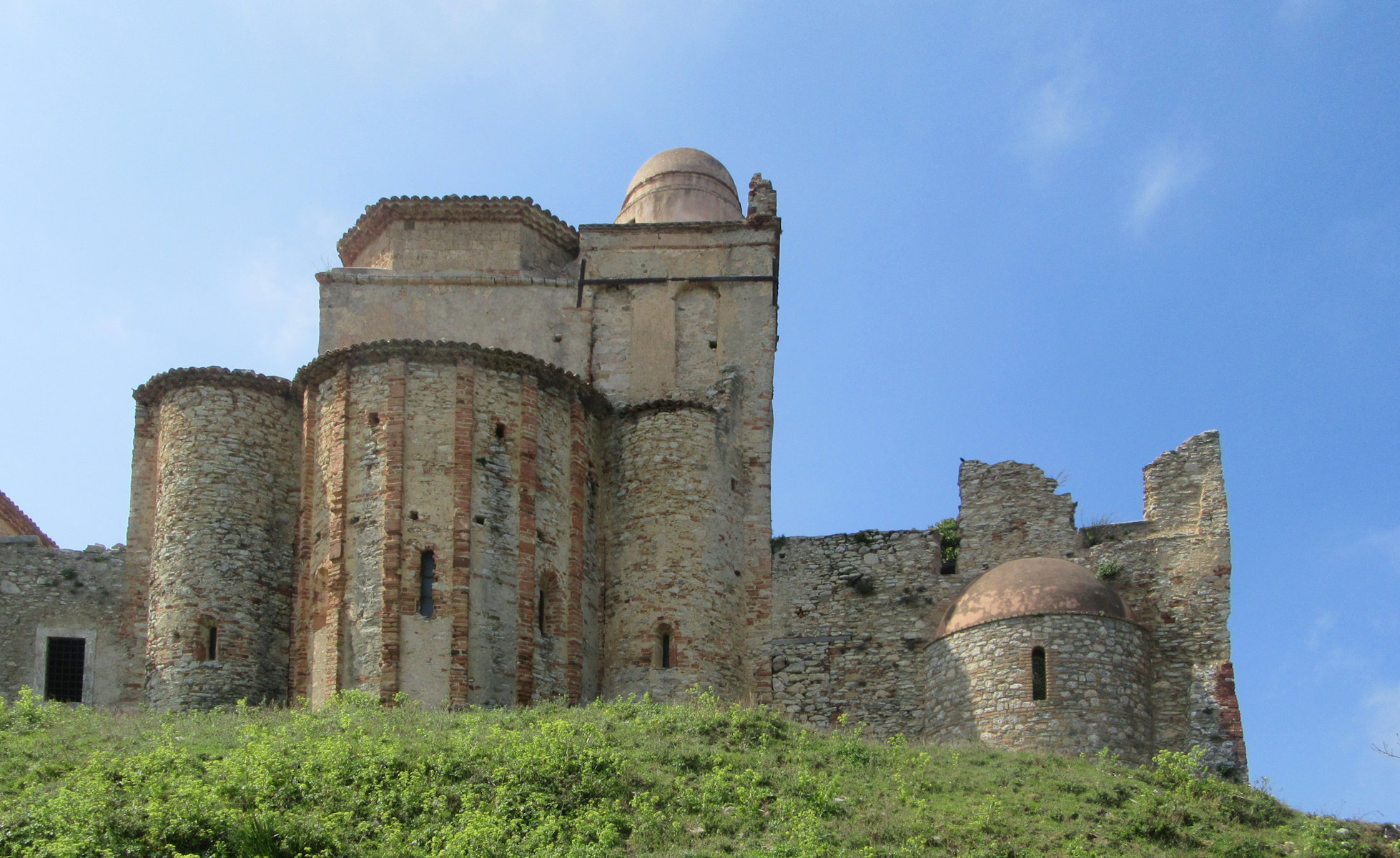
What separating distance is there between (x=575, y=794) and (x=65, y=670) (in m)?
12.1

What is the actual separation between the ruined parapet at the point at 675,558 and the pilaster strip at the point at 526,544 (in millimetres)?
2234

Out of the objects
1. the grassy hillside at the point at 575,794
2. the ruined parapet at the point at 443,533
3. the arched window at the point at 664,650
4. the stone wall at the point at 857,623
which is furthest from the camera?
the stone wall at the point at 857,623

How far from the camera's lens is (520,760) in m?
21.5

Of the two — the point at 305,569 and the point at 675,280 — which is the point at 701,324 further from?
the point at 305,569

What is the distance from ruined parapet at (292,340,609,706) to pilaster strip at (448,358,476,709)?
3 cm

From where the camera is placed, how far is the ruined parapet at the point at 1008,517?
1195 inches

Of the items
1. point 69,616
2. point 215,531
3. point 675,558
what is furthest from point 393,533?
point 69,616

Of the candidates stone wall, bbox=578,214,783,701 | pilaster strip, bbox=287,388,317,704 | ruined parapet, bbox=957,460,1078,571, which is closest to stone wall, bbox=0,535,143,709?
pilaster strip, bbox=287,388,317,704

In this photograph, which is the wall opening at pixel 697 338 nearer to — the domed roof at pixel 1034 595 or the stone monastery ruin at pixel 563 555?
the stone monastery ruin at pixel 563 555

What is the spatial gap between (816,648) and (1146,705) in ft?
19.2

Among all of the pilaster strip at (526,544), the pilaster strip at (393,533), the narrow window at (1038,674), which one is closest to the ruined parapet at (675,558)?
the pilaster strip at (526,544)

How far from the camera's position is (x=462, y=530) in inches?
1070

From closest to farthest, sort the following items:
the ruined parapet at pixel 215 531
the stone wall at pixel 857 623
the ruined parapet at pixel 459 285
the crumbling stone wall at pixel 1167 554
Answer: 1. the crumbling stone wall at pixel 1167 554
2. the ruined parapet at pixel 215 531
3. the stone wall at pixel 857 623
4. the ruined parapet at pixel 459 285

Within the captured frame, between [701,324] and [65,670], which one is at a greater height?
[701,324]
